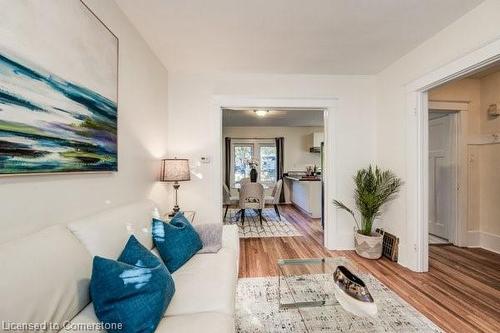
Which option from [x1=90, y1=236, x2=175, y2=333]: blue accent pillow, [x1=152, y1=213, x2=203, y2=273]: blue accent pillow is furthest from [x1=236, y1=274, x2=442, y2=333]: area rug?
[x1=90, y1=236, x2=175, y2=333]: blue accent pillow

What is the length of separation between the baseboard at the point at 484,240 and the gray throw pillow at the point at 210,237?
143 inches

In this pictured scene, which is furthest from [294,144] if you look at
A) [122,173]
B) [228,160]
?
[122,173]

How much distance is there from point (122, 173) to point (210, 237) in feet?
3.07

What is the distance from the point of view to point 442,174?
3662mm

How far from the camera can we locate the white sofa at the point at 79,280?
0.82 meters

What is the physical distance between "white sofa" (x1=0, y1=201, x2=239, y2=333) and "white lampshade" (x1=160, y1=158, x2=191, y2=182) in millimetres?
950

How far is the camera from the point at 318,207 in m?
5.32

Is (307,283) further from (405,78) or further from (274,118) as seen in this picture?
(274,118)

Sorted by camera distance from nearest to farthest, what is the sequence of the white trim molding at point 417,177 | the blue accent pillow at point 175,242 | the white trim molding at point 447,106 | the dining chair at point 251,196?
the blue accent pillow at point 175,242 < the white trim molding at point 417,177 < the white trim molding at point 447,106 < the dining chair at point 251,196

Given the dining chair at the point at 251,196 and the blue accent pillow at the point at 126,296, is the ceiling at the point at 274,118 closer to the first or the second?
the dining chair at the point at 251,196

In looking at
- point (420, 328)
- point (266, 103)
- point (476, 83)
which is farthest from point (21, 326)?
point (476, 83)

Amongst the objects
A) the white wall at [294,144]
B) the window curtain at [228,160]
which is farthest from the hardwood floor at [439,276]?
the white wall at [294,144]

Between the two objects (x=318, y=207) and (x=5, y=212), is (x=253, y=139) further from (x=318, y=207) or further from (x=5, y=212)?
(x=5, y=212)

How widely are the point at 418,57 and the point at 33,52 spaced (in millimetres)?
3264
